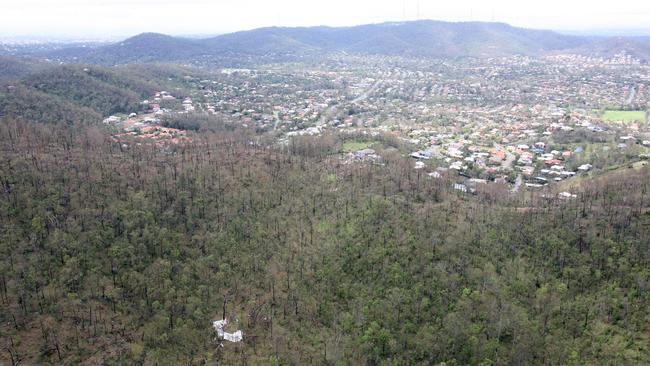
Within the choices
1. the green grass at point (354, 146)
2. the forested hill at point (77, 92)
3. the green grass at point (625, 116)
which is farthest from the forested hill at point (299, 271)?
the green grass at point (625, 116)

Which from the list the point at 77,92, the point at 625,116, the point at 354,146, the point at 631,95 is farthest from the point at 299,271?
the point at 631,95

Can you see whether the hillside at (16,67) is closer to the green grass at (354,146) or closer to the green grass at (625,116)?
the green grass at (354,146)

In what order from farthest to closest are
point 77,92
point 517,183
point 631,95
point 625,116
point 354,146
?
point 631,95
point 625,116
point 77,92
point 354,146
point 517,183

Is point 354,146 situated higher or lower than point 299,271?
higher

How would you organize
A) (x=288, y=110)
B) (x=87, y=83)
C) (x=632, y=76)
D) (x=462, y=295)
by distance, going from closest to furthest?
(x=462, y=295), (x=87, y=83), (x=288, y=110), (x=632, y=76)

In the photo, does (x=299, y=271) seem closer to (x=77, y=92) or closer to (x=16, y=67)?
(x=77, y=92)

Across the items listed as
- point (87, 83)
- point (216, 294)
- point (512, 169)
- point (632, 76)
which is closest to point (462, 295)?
point (216, 294)

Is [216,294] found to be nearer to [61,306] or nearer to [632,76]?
[61,306]
